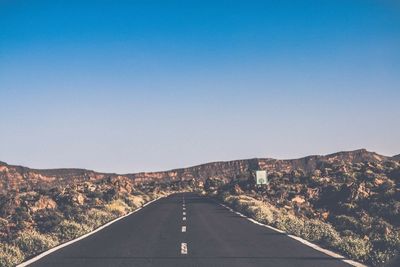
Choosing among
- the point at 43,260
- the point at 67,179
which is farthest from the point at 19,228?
the point at 67,179

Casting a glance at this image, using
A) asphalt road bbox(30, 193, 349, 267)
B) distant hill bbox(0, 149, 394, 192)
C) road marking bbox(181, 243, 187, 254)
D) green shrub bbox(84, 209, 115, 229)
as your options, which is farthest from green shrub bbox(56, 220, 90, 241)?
distant hill bbox(0, 149, 394, 192)

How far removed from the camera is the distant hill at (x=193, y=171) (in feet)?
416

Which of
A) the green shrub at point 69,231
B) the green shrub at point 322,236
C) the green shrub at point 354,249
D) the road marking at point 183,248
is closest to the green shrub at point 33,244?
the green shrub at point 69,231

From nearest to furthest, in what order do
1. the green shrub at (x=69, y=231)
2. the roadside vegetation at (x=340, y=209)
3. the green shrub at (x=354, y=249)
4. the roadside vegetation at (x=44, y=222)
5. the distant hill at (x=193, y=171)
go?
the green shrub at (x=354, y=249) < the roadside vegetation at (x=340, y=209) < the roadside vegetation at (x=44, y=222) < the green shrub at (x=69, y=231) < the distant hill at (x=193, y=171)

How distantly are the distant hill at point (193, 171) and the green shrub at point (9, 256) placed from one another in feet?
370

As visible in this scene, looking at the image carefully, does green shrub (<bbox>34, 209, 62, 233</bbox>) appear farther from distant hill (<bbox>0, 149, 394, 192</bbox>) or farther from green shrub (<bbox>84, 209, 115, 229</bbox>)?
distant hill (<bbox>0, 149, 394, 192</bbox>)

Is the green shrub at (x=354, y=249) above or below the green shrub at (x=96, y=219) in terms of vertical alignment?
below

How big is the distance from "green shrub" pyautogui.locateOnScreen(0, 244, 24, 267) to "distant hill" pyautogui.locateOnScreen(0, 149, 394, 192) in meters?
113

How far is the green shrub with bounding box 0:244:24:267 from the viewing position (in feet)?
34.6

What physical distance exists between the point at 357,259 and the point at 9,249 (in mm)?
8483

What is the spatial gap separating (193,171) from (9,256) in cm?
17502

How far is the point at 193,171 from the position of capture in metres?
186

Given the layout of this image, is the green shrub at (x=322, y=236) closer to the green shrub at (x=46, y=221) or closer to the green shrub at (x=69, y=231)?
the green shrub at (x=69, y=231)

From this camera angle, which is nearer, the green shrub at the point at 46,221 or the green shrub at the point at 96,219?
the green shrub at the point at 96,219
